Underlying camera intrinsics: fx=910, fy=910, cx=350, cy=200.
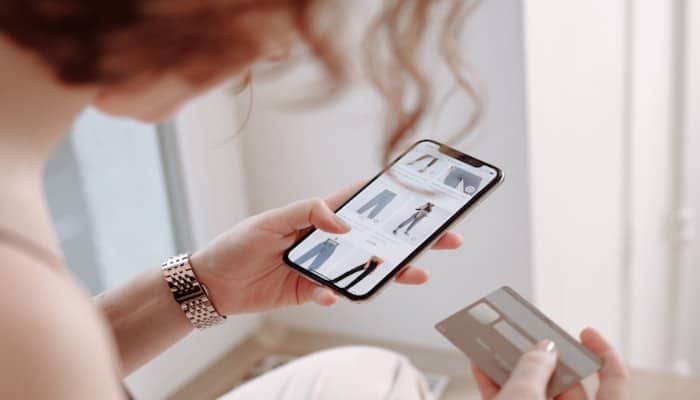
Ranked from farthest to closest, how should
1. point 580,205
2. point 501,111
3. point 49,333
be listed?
point 580,205 → point 501,111 → point 49,333

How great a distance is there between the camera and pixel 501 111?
47.1 inches

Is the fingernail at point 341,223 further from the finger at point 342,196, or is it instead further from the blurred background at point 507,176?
the blurred background at point 507,176

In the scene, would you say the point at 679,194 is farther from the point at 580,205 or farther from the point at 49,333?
the point at 49,333

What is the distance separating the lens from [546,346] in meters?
0.62

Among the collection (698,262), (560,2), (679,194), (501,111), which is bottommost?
(698,262)

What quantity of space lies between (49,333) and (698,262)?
1.36 m

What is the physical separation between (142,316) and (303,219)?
16cm

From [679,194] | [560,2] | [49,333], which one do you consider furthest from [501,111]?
[49,333]

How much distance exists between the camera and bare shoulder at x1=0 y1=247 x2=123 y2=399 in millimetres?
367

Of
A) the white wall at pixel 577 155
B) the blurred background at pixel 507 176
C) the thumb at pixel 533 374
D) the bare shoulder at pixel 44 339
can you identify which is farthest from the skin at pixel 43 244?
the white wall at pixel 577 155

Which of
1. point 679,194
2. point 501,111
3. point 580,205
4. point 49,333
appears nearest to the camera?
point 49,333

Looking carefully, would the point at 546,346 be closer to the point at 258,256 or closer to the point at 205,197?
the point at 258,256

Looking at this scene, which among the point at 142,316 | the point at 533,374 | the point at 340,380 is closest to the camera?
the point at 533,374

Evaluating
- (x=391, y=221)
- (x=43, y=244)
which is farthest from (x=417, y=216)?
(x=43, y=244)
